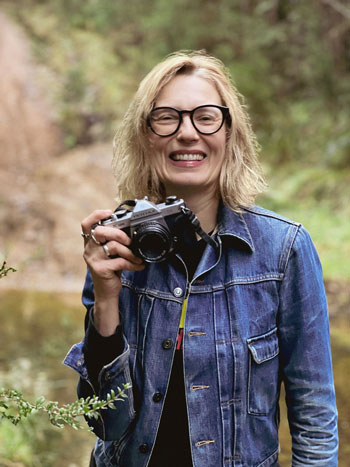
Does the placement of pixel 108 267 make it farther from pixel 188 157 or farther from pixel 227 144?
pixel 227 144

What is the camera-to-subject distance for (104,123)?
Answer: 39.6ft

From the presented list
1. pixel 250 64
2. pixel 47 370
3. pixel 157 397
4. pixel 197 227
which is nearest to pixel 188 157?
pixel 197 227

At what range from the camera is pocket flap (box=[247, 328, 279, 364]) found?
1.56m

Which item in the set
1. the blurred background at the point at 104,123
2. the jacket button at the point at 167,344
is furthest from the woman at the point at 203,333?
the blurred background at the point at 104,123

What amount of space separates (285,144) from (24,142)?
17.7 feet

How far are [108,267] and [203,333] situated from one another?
33 centimetres

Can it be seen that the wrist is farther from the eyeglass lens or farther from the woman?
the eyeglass lens

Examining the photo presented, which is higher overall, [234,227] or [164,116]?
[164,116]

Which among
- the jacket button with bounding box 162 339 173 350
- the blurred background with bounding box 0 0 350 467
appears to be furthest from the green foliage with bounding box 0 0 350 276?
the jacket button with bounding box 162 339 173 350

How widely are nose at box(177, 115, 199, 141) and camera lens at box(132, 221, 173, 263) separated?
0.97 ft

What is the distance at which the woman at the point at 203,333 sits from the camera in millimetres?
1562

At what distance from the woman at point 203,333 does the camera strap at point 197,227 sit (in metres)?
0.05

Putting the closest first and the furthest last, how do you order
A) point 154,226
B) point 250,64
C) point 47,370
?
point 154,226
point 47,370
point 250,64

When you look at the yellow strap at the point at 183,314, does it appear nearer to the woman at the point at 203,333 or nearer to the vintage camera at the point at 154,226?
the woman at the point at 203,333
